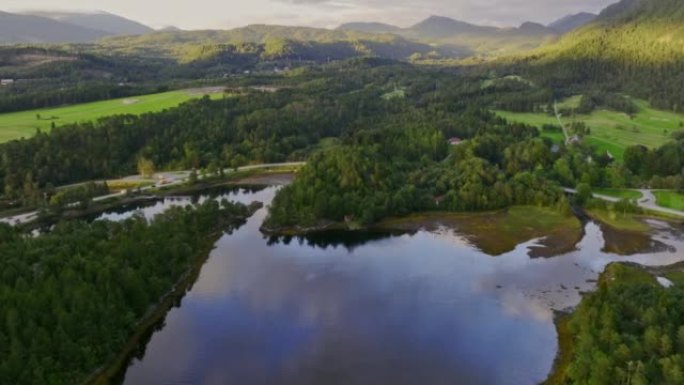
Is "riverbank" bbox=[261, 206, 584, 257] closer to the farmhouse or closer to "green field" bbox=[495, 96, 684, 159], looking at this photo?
"green field" bbox=[495, 96, 684, 159]

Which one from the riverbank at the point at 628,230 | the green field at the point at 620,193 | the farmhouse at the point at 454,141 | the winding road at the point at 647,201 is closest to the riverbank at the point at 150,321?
the riverbank at the point at 628,230

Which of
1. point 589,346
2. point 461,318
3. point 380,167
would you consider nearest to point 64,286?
point 461,318

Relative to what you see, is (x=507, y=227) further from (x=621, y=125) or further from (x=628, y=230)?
(x=621, y=125)

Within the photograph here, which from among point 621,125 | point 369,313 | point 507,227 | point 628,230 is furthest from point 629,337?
point 621,125

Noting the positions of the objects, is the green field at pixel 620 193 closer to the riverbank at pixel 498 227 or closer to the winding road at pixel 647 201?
the winding road at pixel 647 201

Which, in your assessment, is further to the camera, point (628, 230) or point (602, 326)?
point (628, 230)
